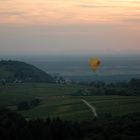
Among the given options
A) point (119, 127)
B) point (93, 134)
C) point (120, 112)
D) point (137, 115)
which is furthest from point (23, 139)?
point (120, 112)

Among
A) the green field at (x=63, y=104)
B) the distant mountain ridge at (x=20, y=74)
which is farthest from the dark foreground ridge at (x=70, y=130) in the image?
the distant mountain ridge at (x=20, y=74)

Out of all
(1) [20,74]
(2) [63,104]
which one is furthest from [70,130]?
(1) [20,74]

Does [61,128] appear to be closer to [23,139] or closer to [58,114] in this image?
[23,139]

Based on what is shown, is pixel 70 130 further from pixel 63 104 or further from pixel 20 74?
pixel 20 74

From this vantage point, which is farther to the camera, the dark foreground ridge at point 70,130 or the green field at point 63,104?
the green field at point 63,104

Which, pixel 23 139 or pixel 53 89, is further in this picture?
pixel 53 89

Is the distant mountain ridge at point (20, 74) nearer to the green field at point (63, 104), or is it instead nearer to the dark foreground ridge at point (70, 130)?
the green field at point (63, 104)
